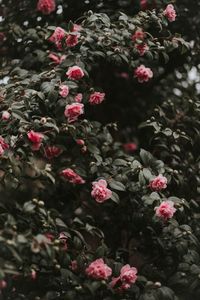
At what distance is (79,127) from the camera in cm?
271

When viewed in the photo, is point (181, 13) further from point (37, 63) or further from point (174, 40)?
point (37, 63)

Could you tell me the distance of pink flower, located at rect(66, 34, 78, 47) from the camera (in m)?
2.64

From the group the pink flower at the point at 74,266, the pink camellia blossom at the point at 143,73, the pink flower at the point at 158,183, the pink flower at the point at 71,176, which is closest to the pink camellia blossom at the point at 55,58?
the pink camellia blossom at the point at 143,73

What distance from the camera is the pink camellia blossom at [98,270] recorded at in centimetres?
234

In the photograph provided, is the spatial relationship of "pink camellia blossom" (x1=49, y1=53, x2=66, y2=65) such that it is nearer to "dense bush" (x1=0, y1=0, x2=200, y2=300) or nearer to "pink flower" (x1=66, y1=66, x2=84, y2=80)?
"dense bush" (x1=0, y1=0, x2=200, y2=300)

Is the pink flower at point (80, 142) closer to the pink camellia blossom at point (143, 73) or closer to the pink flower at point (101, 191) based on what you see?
the pink flower at point (101, 191)

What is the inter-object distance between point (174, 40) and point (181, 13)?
0.74 metres

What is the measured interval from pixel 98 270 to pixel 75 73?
2.97 ft

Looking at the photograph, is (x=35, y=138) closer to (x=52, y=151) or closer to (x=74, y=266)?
(x=52, y=151)

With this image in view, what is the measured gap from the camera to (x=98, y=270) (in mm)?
2338

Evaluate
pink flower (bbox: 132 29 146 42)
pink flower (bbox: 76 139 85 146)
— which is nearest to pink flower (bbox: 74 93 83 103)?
pink flower (bbox: 76 139 85 146)

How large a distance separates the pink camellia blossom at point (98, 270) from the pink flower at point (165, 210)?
1.11 ft

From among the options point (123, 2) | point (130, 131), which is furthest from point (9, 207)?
point (130, 131)

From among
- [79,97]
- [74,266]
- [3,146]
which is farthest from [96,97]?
[74,266]
